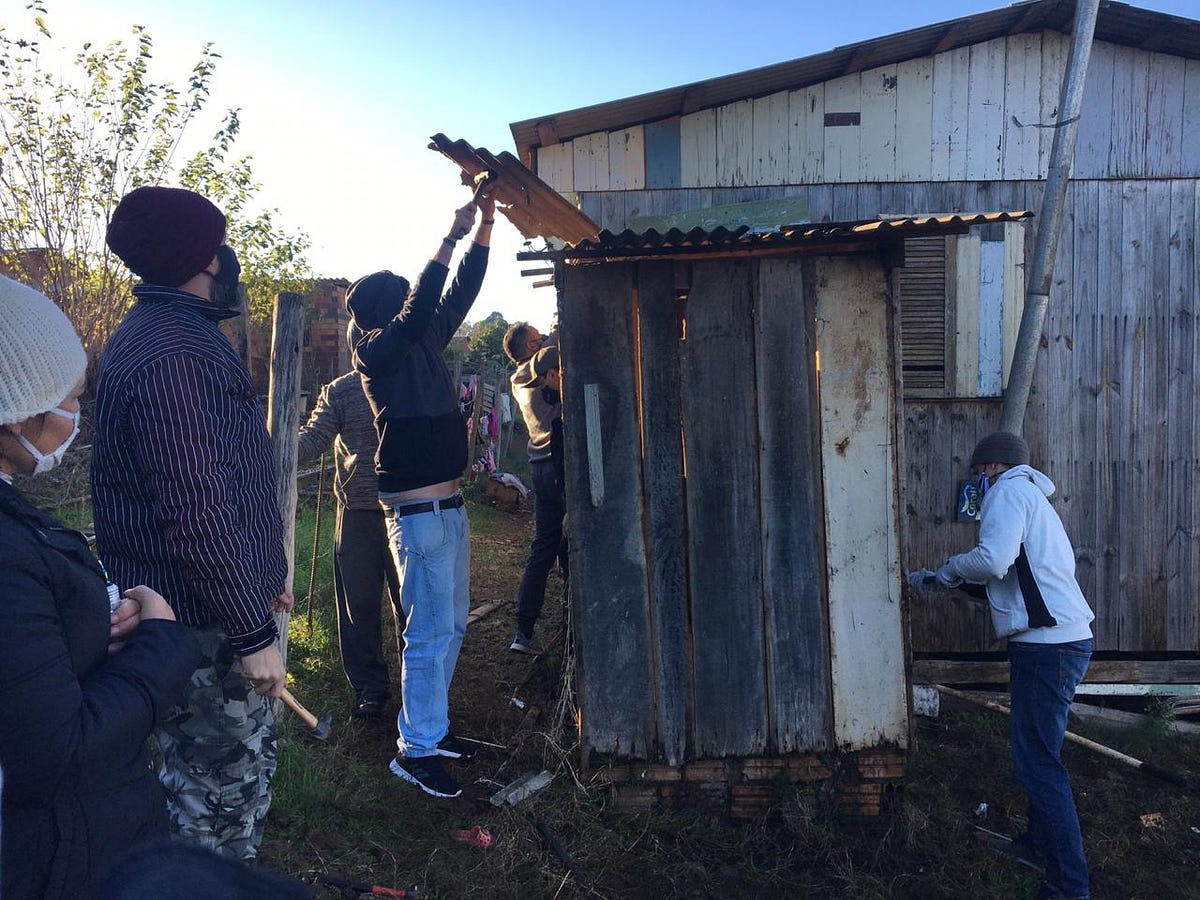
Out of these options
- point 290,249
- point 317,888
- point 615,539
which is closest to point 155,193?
point 615,539

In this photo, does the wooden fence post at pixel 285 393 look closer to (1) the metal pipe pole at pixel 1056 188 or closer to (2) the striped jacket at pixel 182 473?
(2) the striped jacket at pixel 182 473

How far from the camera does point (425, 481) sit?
3680mm

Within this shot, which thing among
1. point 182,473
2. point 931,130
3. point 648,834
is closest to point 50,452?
point 182,473

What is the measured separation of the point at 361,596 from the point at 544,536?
1388mm

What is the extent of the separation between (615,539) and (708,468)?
0.55m

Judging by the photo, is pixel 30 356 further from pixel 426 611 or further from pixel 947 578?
pixel 947 578

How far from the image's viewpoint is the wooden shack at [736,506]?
12.3 ft

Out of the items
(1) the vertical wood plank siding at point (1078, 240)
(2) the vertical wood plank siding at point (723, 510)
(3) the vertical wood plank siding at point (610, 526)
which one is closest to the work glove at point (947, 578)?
(2) the vertical wood plank siding at point (723, 510)

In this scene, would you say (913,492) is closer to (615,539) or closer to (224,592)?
(615,539)

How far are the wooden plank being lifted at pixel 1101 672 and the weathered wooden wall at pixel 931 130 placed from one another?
131 inches

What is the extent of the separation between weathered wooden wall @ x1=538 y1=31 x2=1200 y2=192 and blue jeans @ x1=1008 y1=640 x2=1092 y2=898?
3465 millimetres

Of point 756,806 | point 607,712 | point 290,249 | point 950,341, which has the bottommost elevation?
point 756,806

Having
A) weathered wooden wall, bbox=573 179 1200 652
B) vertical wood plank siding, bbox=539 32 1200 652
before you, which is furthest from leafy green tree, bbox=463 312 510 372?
weathered wooden wall, bbox=573 179 1200 652

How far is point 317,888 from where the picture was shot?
124 inches
